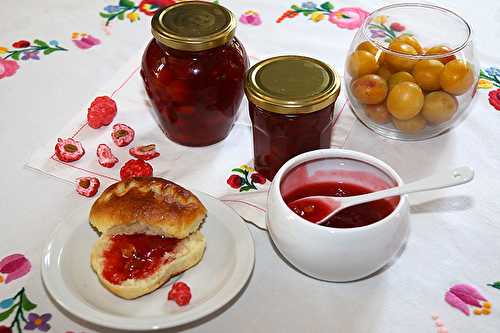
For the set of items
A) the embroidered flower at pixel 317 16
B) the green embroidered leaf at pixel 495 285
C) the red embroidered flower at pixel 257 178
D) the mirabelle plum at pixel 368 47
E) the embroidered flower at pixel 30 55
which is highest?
the mirabelle plum at pixel 368 47

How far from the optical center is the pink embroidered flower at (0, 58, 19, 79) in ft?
4.77

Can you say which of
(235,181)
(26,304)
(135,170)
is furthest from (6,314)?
(235,181)

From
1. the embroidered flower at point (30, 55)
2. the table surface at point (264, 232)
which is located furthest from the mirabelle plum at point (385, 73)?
the embroidered flower at point (30, 55)

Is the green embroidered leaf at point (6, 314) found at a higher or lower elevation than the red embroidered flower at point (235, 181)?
higher

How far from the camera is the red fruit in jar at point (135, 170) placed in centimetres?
118

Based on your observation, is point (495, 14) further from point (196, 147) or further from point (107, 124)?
point (107, 124)

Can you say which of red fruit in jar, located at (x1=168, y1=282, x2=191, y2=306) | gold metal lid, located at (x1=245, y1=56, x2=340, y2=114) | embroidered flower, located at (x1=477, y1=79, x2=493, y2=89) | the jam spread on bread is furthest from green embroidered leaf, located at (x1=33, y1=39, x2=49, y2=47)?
embroidered flower, located at (x1=477, y1=79, x2=493, y2=89)

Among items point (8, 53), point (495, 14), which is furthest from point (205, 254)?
point (495, 14)

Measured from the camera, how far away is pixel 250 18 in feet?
5.44

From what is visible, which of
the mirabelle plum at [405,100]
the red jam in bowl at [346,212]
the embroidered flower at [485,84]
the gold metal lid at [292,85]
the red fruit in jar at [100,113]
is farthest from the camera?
the embroidered flower at [485,84]

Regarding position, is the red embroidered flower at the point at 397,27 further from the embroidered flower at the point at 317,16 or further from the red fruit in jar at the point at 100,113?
the red fruit in jar at the point at 100,113

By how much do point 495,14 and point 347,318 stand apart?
1.06m

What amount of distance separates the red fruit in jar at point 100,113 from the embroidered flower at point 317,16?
0.58m

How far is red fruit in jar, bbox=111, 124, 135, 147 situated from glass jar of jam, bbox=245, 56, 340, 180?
25 centimetres
